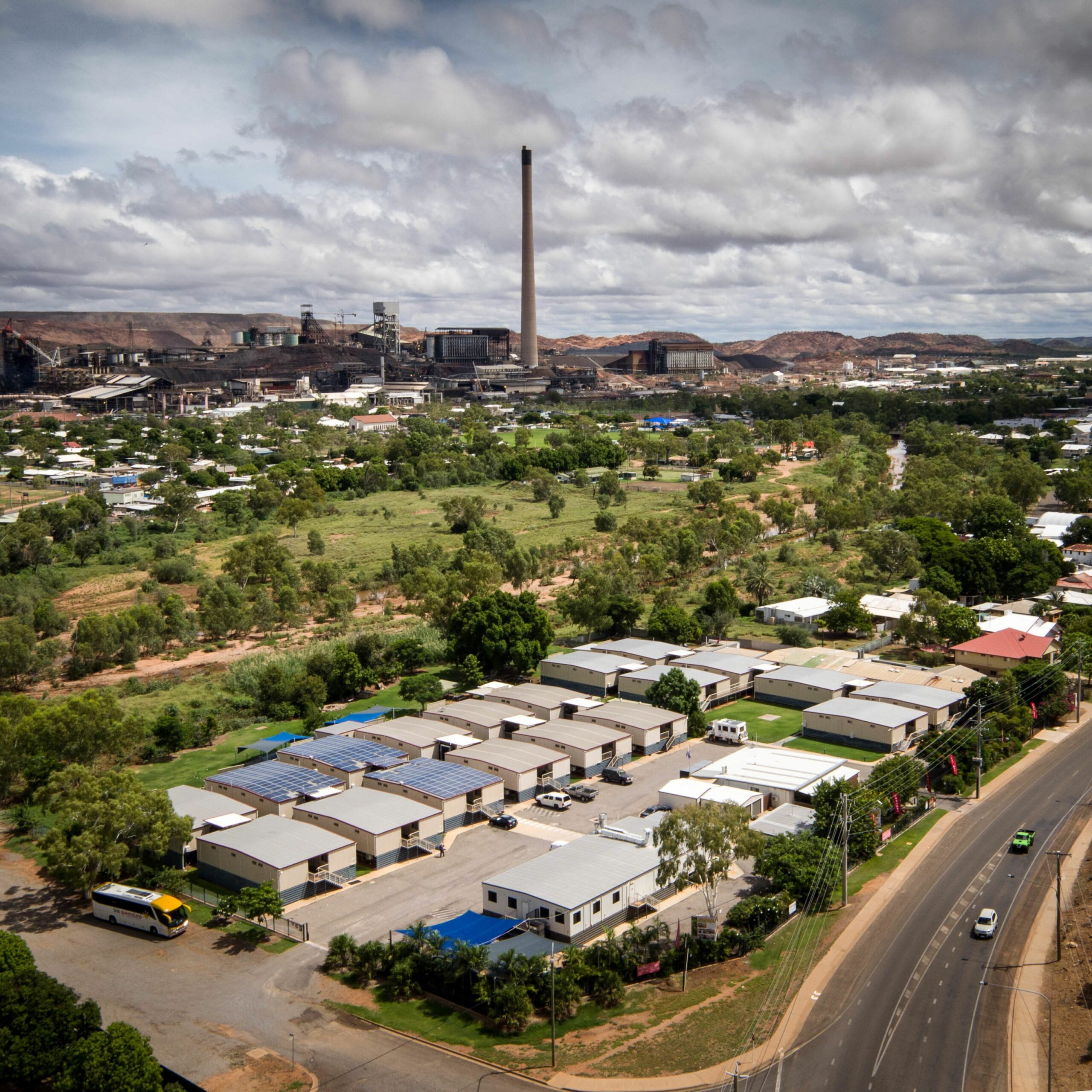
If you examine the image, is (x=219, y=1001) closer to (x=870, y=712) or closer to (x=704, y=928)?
(x=704, y=928)

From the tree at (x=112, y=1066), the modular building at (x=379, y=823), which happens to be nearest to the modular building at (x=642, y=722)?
the modular building at (x=379, y=823)

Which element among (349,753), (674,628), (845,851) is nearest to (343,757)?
(349,753)

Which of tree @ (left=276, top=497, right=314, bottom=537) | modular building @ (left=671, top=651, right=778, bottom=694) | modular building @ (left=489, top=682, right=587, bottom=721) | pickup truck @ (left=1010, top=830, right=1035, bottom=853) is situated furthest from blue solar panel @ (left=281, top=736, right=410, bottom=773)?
tree @ (left=276, top=497, right=314, bottom=537)

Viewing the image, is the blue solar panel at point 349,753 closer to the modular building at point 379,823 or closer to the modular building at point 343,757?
the modular building at point 343,757

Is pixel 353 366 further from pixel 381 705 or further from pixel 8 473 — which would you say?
pixel 381 705

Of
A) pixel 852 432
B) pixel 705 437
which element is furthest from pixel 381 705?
pixel 852 432

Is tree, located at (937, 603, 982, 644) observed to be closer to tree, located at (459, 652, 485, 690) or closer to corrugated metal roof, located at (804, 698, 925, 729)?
corrugated metal roof, located at (804, 698, 925, 729)
